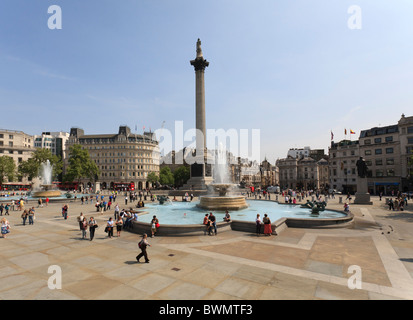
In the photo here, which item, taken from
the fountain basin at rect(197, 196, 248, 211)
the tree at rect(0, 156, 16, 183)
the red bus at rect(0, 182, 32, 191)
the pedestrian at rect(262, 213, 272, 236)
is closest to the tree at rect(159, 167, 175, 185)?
the red bus at rect(0, 182, 32, 191)

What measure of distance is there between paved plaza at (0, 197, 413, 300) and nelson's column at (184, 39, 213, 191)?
131 ft

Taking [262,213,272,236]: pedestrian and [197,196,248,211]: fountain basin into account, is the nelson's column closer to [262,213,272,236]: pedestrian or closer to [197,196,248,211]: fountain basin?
[197,196,248,211]: fountain basin

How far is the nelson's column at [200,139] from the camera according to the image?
55850 millimetres

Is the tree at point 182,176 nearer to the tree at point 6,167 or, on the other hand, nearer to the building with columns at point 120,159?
the building with columns at point 120,159

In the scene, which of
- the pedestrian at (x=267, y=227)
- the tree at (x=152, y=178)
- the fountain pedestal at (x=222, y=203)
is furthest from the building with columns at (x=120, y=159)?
the pedestrian at (x=267, y=227)

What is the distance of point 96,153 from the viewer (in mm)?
102438

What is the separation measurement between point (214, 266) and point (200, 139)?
157 feet

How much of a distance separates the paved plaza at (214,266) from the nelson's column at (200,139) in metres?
40.1

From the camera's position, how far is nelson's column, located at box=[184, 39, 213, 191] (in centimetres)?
5585

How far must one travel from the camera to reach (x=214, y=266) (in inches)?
381

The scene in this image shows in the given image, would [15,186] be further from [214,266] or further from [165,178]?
[214,266]

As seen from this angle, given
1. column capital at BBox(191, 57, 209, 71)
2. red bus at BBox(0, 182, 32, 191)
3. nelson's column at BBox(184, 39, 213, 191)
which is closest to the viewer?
nelson's column at BBox(184, 39, 213, 191)

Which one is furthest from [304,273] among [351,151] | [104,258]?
[351,151]
